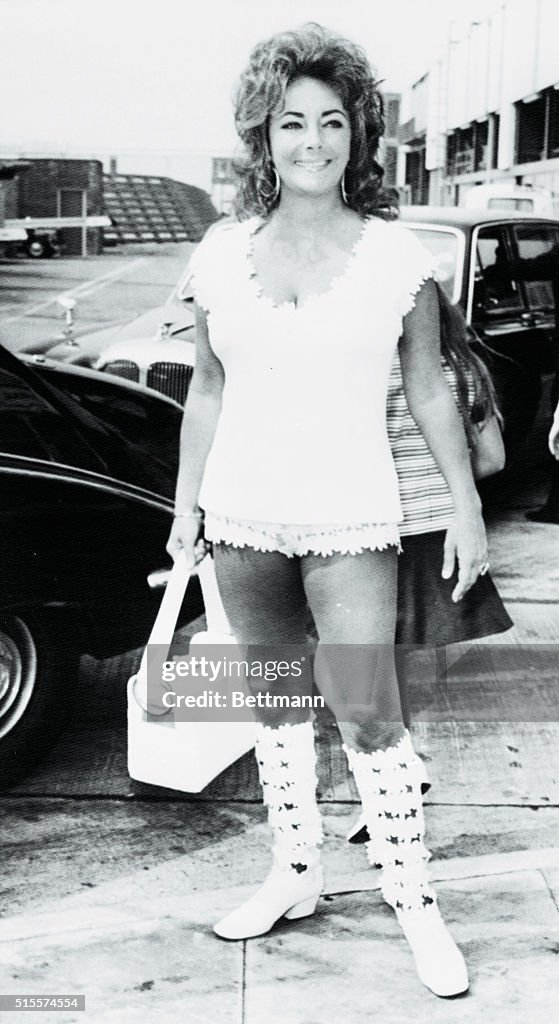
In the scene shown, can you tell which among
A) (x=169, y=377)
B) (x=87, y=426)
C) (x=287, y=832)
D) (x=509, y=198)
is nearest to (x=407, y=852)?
(x=287, y=832)

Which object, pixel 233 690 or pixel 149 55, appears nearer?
pixel 233 690

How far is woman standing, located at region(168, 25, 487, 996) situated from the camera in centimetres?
191

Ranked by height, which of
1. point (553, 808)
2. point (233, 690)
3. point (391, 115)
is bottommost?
point (553, 808)

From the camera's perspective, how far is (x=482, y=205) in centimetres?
504

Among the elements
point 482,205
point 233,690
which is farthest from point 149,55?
point 233,690

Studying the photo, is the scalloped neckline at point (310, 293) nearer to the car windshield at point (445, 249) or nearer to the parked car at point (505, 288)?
the parked car at point (505, 288)

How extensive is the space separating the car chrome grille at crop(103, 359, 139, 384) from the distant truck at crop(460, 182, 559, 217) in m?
1.52

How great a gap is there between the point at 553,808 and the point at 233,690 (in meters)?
0.91

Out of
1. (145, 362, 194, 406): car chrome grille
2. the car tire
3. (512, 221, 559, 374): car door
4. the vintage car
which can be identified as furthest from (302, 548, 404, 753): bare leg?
(512, 221, 559, 374): car door

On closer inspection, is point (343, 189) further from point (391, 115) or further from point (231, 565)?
point (391, 115)

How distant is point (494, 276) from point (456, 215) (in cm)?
44

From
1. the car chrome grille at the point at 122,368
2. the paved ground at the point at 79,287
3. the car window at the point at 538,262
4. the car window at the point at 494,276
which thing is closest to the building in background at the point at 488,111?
the car window at the point at 494,276

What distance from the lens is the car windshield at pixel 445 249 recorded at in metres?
5.23

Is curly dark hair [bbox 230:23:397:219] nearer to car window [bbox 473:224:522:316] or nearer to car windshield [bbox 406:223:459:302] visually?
car windshield [bbox 406:223:459:302]
